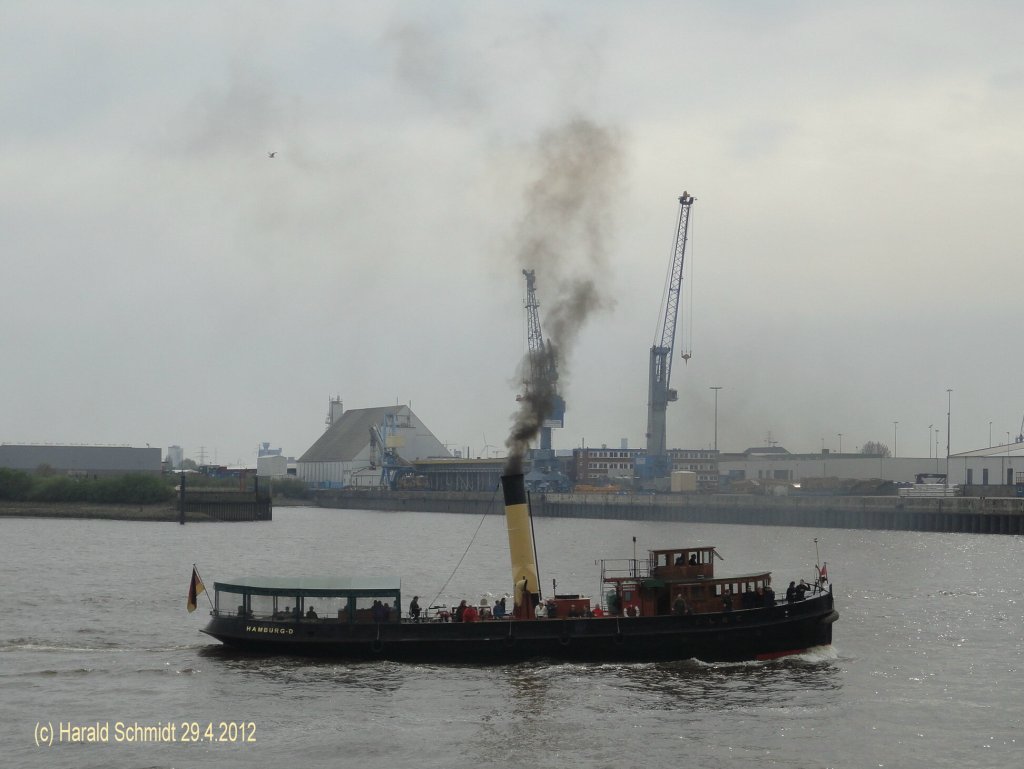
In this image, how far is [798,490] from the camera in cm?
16012

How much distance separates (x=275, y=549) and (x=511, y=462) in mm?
52132

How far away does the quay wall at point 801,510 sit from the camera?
11894 centimetres

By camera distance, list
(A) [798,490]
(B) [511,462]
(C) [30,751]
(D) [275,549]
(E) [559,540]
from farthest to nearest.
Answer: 1. (A) [798,490]
2. (E) [559,540]
3. (D) [275,549]
4. (B) [511,462]
5. (C) [30,751]

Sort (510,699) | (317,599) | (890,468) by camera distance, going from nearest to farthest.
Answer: (510,699)
(317,599)
(890,468)

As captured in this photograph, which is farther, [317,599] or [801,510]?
[801,510]

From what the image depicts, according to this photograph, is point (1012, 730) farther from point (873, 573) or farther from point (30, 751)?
point (873, 573)

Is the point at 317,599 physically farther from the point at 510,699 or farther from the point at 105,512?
the point at 105,512

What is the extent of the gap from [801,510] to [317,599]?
106m

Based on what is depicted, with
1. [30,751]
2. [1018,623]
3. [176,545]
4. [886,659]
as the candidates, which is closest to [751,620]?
[886,659]

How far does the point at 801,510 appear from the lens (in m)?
137

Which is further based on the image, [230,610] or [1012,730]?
[230,610]

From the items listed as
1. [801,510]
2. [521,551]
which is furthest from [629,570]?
[801,510]

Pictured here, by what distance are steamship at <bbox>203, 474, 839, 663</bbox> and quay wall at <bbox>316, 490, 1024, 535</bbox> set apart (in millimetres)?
67736

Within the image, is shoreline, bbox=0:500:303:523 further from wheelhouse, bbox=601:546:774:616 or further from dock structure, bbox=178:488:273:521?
wheelhouse, bbox=601:546:774:616
